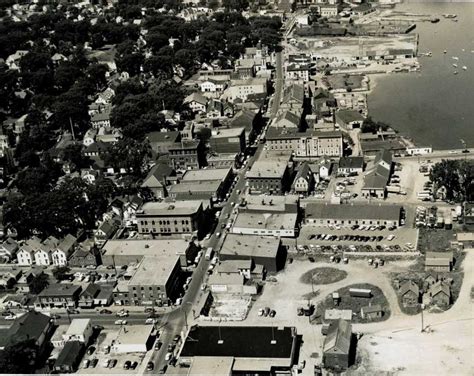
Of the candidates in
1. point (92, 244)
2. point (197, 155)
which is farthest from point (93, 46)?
point (92, 244)

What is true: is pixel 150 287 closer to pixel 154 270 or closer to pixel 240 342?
pixel 154 270

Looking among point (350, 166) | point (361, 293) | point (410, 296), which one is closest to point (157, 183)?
point (350, 166)

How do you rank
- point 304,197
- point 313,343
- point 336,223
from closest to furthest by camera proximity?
1. point 313,343
2. point 336,223
3. point 304,197

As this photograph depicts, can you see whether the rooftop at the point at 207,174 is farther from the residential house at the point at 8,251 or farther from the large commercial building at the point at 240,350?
the large commercial building at the point at 240,350

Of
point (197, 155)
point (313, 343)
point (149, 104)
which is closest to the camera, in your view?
point (313, 343)

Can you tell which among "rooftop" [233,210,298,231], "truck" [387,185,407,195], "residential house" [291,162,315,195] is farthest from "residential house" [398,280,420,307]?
"residential house" [291,162,315,195]

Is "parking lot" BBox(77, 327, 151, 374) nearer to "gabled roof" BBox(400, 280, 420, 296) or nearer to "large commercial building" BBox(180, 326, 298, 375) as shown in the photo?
"large commercial building" BBox(180, 326, 298, 375)

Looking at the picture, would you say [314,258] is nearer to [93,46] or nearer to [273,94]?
[273,94]
